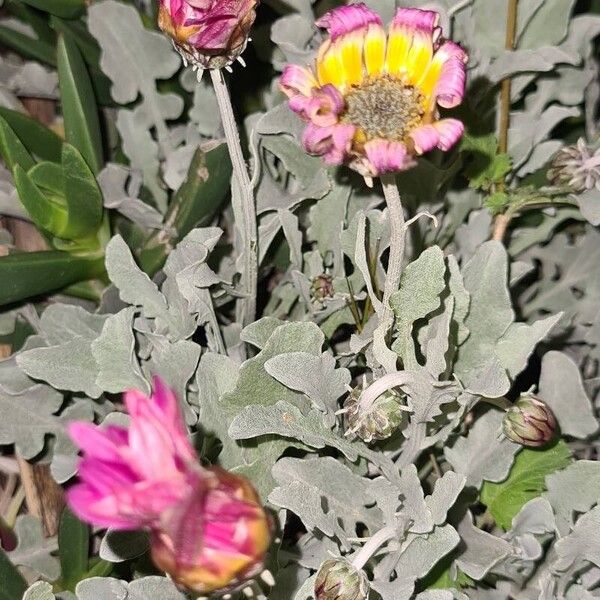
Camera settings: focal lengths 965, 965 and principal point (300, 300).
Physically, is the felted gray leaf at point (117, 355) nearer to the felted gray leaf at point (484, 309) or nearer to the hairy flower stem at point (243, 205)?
the hairy flower stem at point (243, 205)

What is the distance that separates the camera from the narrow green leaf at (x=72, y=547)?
803mm

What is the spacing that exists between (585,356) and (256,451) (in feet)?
1.35

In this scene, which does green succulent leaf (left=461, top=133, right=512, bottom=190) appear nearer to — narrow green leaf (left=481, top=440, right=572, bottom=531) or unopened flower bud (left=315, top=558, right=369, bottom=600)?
narrow green leaf (left=481, top=440, right=572, bottom=531)

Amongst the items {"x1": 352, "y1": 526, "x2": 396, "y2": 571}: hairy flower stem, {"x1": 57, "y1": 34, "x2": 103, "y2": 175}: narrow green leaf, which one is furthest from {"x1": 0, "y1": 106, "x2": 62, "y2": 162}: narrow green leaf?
{"x1": 352, "y1": 526, "x2": 396, "y2": 571}: hairy flower stem

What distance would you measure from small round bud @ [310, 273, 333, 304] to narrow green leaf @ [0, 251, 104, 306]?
0.22 meters

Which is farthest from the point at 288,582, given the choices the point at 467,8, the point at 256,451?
the point at 467,8

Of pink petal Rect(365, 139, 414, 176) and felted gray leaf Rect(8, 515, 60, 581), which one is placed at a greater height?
pink petal Rect(365, 139, 414, 176)

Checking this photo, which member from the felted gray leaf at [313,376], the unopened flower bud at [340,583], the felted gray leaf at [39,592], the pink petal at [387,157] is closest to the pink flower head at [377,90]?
the pink petal at [387,157]

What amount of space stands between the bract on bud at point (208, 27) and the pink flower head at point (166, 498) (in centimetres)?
28

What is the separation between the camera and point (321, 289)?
840 millimetres

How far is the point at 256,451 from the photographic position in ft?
2.45

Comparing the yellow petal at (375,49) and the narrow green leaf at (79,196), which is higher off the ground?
the yellow petal at (375,49)

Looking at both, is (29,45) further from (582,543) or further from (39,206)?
(582,543)

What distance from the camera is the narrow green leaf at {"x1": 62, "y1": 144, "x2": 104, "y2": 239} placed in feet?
2.64
